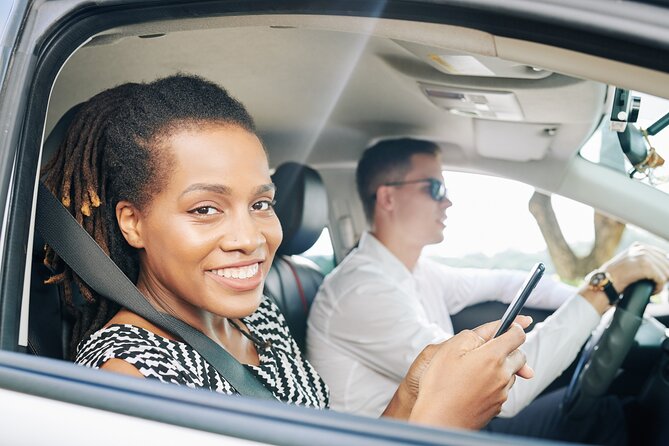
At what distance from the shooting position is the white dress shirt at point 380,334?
7.57ft

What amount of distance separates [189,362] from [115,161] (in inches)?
16.3

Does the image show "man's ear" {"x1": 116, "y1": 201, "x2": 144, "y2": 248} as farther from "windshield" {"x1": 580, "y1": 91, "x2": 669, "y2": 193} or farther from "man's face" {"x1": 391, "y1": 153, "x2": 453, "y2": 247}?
"man's face" {"x1": 391, "y1": 153, "x2": 453, "y2": 247}

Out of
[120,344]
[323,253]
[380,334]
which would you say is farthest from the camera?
[323,253]

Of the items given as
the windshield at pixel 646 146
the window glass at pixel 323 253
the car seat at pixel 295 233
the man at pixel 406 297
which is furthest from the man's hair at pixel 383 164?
the windshield at pixel 646 146

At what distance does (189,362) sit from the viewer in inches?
55.4

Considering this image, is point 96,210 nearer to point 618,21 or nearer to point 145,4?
point 145,4

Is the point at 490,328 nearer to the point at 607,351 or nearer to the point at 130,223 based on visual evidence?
the point at 130,223

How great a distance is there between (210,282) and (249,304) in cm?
9

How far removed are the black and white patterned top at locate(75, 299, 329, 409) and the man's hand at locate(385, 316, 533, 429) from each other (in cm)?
36

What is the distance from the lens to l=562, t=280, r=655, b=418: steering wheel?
2.31 meters

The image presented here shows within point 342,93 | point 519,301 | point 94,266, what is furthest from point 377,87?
point 94,266

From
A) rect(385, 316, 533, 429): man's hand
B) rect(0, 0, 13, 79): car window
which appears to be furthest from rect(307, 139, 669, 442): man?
rect(0, 0, 13, 79): car window

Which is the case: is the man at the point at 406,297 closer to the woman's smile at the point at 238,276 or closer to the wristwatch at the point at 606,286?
the wristwatch at the point at 606,286

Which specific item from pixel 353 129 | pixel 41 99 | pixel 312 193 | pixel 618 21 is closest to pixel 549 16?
pixel 618 21
